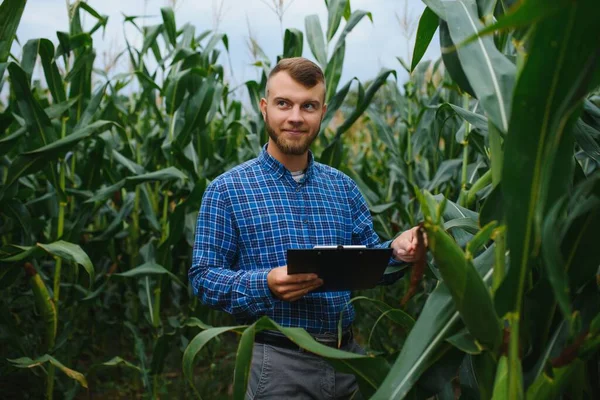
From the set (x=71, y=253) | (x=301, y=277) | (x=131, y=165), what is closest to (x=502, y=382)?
(x=301, y=277)

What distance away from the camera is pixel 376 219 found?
3.66 metres

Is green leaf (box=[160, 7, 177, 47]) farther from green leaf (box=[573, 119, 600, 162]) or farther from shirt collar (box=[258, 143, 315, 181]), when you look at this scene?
green leaf (box=[573, 119, 600, 162])

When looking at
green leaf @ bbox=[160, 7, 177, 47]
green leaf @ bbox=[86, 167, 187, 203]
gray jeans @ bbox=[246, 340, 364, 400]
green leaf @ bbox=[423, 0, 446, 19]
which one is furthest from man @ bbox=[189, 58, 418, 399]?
green leaf @ bbox=[160, 7, 177, 47]

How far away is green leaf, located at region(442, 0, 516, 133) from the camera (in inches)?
44.3

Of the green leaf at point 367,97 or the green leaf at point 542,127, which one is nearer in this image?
the green leaf at point 542,127

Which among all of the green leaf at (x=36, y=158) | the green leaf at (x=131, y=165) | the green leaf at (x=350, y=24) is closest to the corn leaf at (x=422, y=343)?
the green leaf at (x=36, y=158)

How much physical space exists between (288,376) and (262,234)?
1.36ft

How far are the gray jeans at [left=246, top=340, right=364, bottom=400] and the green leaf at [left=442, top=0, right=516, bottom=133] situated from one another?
96 centimetres

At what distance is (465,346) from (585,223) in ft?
1.05

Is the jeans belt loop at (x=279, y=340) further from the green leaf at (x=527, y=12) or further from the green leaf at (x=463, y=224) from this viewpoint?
the green leaf at (x=527, y=12)

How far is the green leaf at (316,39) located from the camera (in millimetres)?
3092

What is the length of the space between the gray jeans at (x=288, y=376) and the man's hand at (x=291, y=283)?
31 cm

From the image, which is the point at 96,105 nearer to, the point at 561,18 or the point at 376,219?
the point at 376,219

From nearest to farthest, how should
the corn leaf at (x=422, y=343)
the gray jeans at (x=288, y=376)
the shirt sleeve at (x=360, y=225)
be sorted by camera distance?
1. the corn leaf at (x=422, y=343)
2. the gray jeans at (x=288, y=376)
3. the shirt sleeve at (x=360, y=225)
